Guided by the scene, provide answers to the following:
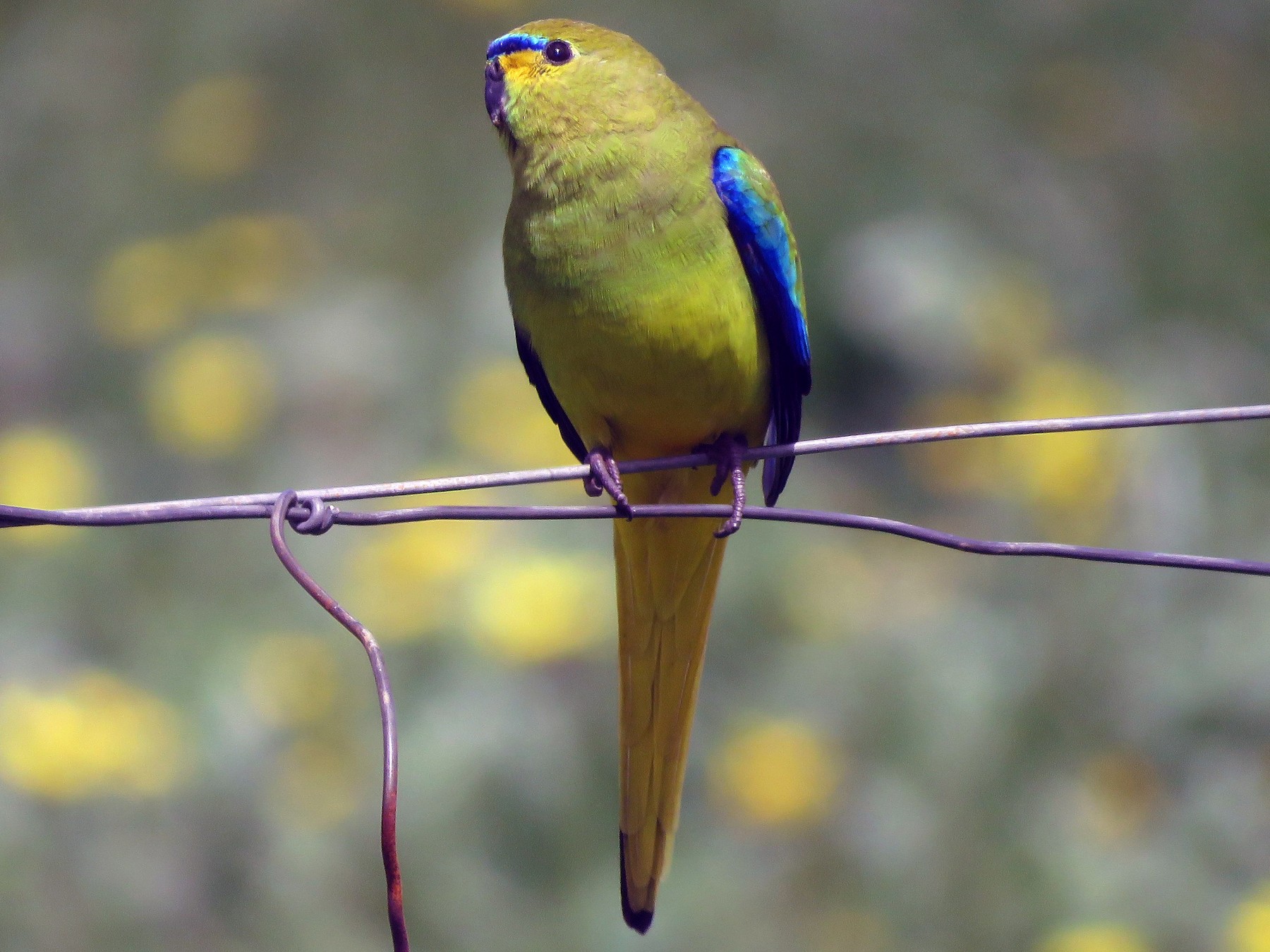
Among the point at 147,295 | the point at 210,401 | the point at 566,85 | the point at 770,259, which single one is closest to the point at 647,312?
the point at 770,259

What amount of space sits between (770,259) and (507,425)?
1613 mm

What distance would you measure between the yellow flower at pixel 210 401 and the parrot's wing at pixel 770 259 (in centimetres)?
211

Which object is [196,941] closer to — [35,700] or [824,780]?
[35,700]

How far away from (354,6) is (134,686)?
4.03 meters

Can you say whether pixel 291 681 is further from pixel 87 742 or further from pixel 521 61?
pixel 521 61

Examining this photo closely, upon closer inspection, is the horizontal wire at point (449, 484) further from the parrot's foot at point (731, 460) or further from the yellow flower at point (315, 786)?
the yellow flower at point (315, 786)

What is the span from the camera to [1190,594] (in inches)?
165

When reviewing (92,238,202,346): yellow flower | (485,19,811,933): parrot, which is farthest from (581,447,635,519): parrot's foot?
(92,238,202,346): yellow flower

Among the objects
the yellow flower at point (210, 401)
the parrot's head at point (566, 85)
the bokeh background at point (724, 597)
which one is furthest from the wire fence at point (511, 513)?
the yellow flower at point (210, 401)

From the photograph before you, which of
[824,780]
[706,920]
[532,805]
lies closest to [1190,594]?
[824,780]

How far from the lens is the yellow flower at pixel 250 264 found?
516 centimetres

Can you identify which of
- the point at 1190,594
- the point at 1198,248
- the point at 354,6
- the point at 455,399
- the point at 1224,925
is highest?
the point at 354,6

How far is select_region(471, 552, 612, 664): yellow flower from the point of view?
370cm

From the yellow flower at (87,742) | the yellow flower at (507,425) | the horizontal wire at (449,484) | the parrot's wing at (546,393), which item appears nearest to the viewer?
the horizontal wire at (449,484)
